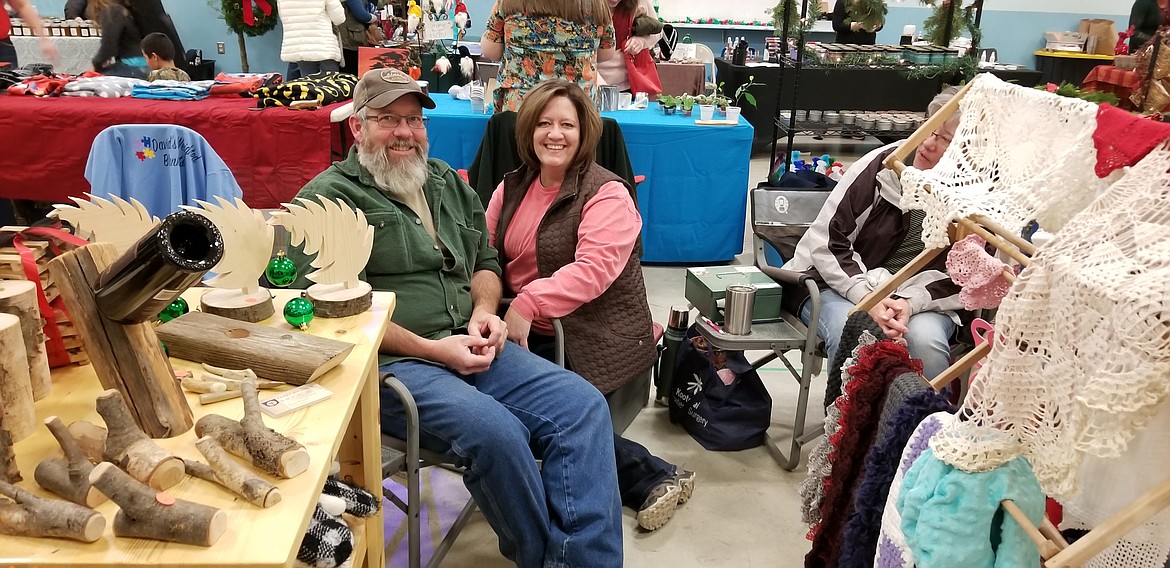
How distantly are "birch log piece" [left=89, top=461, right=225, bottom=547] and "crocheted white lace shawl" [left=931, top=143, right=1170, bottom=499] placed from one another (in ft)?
3.12

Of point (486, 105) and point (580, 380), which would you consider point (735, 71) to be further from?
point (580, 380)

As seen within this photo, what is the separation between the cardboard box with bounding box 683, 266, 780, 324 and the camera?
2609mm

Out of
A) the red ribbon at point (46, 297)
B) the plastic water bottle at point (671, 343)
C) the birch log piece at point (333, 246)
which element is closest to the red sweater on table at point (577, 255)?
the plastic water bottle at point (671, 343)

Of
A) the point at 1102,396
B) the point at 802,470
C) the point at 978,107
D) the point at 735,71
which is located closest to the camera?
the point at 1102,396

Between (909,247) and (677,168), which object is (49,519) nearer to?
(909,247)

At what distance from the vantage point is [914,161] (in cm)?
255

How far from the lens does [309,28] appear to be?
5566 millimetres

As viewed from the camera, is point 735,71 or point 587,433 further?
point 735,71

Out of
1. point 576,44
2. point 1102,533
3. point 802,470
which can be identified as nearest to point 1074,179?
point 1102,533

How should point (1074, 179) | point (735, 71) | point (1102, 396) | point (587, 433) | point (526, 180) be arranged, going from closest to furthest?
point (1102, 396) < point (1074, 179) < point (587, 433) < point (526, 180) < point (735, 71)

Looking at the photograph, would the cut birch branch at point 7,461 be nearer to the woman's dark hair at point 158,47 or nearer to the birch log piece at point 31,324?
the birch log piece at point 31,324

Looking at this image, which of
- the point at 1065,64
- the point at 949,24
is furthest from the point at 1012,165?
the point at 1065,64

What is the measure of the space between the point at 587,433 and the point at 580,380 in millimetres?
166

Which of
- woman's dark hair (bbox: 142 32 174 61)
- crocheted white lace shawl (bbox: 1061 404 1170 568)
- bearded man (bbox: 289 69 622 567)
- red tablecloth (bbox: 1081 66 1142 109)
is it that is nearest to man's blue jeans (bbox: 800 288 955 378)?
red tablecloth (bbox: 1081 66 1142 109)
